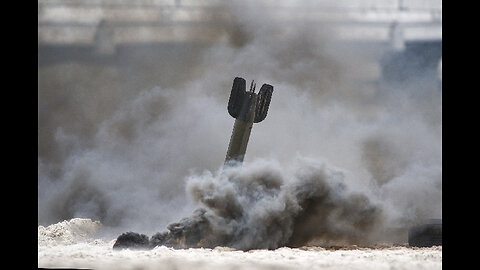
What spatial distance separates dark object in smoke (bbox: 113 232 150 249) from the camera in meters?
8.66

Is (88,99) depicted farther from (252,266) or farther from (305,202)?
(252,266)

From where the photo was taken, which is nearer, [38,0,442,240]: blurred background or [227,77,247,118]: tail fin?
[227,77,247,118]: tail fin

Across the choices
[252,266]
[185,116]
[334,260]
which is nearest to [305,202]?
[334,260]

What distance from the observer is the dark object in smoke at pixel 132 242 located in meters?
8.66

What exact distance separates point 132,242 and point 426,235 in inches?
194

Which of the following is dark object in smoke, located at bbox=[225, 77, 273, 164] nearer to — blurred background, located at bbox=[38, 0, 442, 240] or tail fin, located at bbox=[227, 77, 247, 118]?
tail fin, located at bbox=[227, 77, 247, 118]

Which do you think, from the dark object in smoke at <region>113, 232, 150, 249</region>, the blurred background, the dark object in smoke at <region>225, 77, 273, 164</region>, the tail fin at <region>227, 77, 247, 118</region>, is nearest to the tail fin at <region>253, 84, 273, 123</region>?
the dark object in smoke at <region>225, 77, 273, 164</region>

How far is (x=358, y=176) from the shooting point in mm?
14930

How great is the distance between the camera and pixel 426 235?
10.1 metres

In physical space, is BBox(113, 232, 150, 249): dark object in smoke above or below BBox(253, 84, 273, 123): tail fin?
below

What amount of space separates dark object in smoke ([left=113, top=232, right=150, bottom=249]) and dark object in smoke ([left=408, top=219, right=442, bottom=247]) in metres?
4.54

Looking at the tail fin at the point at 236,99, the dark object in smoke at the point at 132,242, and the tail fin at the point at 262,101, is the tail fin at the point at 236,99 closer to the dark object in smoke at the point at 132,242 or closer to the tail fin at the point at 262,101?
the tail fin at the point at 262,101

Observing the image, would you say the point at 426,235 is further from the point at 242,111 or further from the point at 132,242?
the point at 132,242

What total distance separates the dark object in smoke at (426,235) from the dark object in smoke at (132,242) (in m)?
4.54
